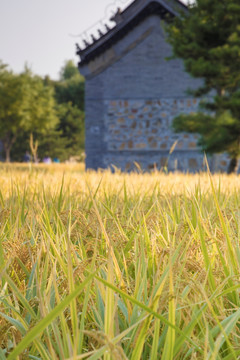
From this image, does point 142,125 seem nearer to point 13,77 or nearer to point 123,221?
point 123,221

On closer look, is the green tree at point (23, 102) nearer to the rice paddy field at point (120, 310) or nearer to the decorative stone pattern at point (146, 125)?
Answer: the decorative stone pattern at point (146, 125)

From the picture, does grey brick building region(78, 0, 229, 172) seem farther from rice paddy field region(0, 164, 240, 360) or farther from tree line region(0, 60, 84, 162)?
rice paddy field region(0, 164, 240, 360)

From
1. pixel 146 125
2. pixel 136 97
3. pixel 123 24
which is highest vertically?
pixel 123 24

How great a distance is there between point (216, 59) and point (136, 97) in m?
4.15

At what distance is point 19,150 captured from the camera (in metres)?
32.7

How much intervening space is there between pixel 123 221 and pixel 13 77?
26.0 metres

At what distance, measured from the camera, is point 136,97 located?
13.4 m

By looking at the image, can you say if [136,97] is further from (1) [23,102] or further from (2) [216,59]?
(1) [23,102]

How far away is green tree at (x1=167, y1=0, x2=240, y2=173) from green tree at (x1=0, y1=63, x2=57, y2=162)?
56.9ft

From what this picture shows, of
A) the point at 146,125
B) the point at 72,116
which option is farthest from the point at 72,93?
the point at 146,125

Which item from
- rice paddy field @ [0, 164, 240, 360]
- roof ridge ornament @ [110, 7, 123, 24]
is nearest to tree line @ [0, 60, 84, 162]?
roof ridge ornament @ [110, 7, 123, 24]

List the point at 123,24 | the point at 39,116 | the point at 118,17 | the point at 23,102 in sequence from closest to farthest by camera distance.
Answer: the point at 123,24
the point at 118,17
the point at 23,102
the point at 39,116

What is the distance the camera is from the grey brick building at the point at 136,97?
1334 centimetres

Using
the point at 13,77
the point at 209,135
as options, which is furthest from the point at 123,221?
the point at 13,77
